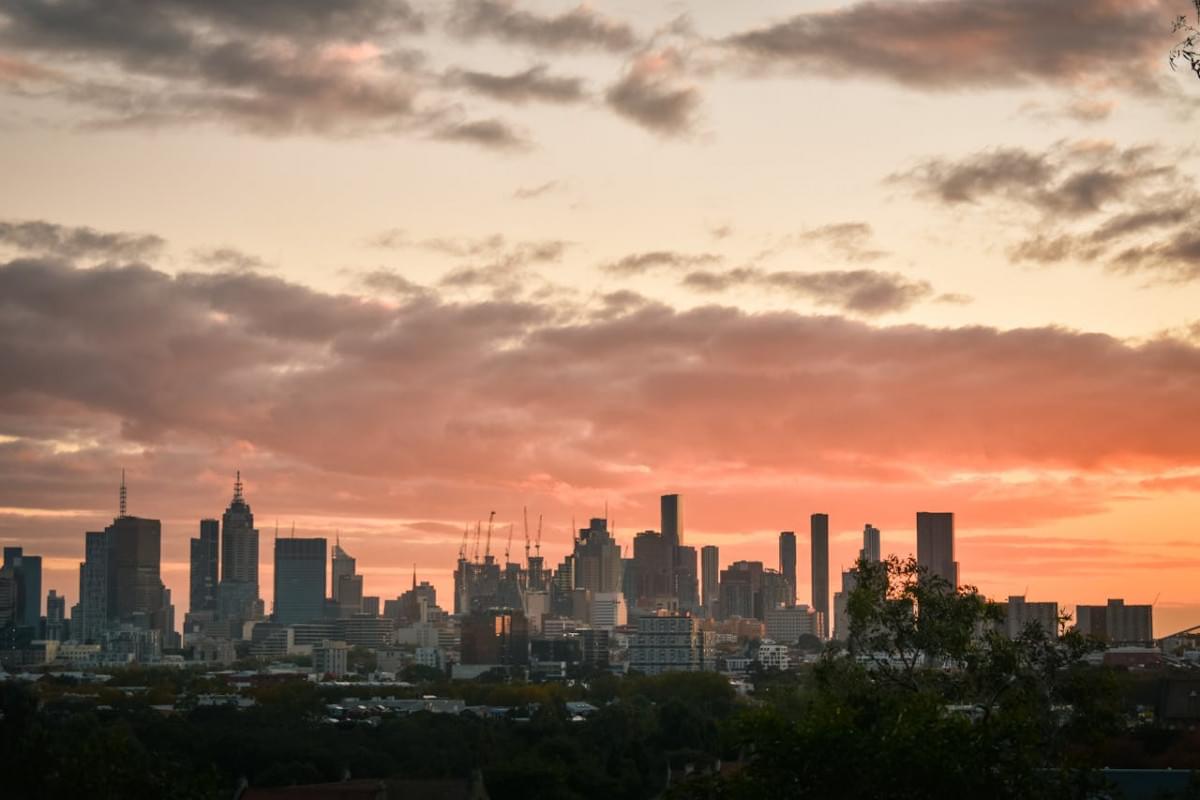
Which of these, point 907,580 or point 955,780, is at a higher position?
point 907,580

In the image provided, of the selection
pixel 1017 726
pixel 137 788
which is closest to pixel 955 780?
pixel 1017 726

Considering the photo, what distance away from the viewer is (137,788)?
51.3m

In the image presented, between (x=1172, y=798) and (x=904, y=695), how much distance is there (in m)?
9.55

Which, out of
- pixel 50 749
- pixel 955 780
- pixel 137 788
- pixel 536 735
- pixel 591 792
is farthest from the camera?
pixel 536 735

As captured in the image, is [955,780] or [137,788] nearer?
[955,780]

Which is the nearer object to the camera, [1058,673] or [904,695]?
[904,695]

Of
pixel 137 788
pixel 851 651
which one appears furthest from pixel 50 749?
pixel 851 651

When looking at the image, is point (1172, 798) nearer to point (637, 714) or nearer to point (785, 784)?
point (785, 784)

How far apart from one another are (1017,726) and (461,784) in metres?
58.8

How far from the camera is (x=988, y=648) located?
181ft

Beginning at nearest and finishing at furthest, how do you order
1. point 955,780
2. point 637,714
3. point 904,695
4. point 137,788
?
point 955,780 → point 904,695 → point 137,788 → point 637,714

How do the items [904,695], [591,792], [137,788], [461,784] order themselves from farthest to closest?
[591,792], [461,784], [137,788], [904,695]

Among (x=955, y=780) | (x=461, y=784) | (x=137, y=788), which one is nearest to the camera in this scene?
(x=955, y=780)

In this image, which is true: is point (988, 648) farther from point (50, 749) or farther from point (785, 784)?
point (50, 749)
